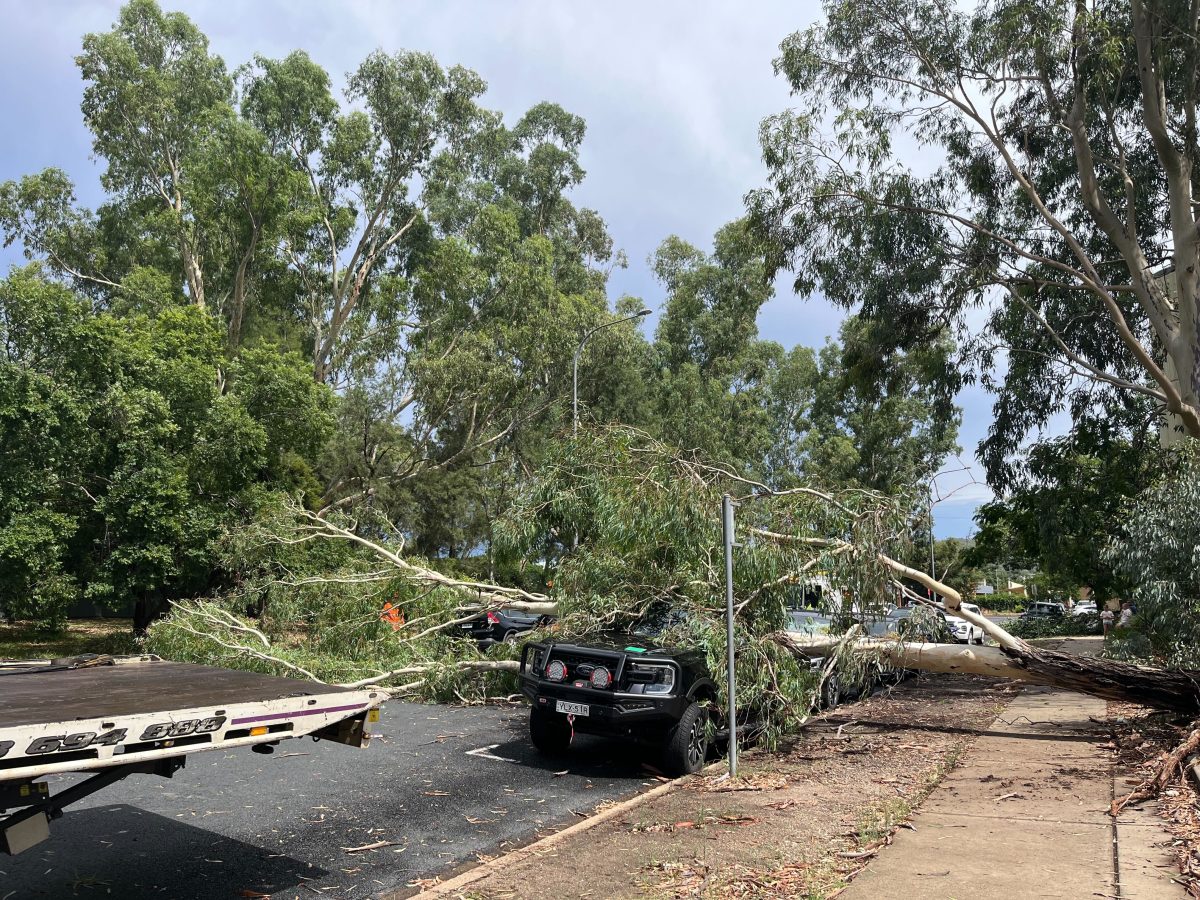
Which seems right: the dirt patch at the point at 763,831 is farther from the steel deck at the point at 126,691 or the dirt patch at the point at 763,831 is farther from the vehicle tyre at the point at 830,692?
the steel deck at the point at 126,691

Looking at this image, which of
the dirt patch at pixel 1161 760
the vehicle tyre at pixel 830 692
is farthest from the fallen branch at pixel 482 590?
the dirt patch at pixel 1161 760

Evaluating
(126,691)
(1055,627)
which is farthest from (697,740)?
(1055,627)

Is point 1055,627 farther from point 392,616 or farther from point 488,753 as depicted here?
point 488,753

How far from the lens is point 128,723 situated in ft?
12.7

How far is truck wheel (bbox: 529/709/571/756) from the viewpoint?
340 inches

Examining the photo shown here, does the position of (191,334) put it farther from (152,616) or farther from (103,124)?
(103,124)

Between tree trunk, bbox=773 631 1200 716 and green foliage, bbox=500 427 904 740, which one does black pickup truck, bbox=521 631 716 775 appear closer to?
green foliage, bbox=500 427 904 740

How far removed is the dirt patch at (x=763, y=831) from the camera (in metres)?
5.09

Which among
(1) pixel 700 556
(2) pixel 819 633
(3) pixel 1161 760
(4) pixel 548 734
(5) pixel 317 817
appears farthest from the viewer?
(2) pixel 819 633

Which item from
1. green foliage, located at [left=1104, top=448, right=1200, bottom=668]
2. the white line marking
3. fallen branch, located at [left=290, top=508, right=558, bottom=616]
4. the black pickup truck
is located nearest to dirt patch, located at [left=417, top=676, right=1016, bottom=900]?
the black pickup truck

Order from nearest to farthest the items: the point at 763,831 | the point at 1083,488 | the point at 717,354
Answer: the point at 763,831
the point at 1083,488
the point at 717,354

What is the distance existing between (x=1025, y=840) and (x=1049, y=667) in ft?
13.8

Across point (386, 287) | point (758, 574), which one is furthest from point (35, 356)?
point (758, 574)

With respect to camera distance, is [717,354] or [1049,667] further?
[717,354]
